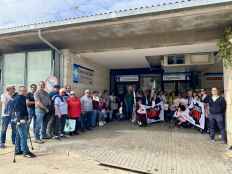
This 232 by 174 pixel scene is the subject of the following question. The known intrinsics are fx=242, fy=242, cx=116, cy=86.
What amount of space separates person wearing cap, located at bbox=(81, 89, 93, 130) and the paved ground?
1069 millimetres

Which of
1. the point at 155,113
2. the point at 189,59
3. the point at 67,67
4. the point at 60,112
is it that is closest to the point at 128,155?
the point at 60,112

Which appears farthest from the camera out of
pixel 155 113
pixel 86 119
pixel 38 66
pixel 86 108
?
pixel 155 113

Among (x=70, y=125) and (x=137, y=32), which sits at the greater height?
(x=137, y=32)

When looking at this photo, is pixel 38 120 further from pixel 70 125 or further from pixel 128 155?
pixel 128 155

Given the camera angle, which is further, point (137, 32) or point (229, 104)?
point (137, 32)

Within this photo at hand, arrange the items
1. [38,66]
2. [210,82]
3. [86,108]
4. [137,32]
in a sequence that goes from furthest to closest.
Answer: [210,82] < [38,66] < [86,108] < [137,32]

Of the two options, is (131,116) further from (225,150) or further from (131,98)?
(225,150)

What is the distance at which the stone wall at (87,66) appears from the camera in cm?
878

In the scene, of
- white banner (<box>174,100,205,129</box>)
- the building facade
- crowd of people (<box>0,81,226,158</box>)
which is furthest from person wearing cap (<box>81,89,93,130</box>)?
white banner (<box>174,100,205,129</box>)

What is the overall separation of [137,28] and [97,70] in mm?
5030

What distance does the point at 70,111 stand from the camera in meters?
7.67

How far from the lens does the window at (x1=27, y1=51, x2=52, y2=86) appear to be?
28.9 ft

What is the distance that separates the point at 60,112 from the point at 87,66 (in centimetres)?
370

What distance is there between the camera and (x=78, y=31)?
742 cm
